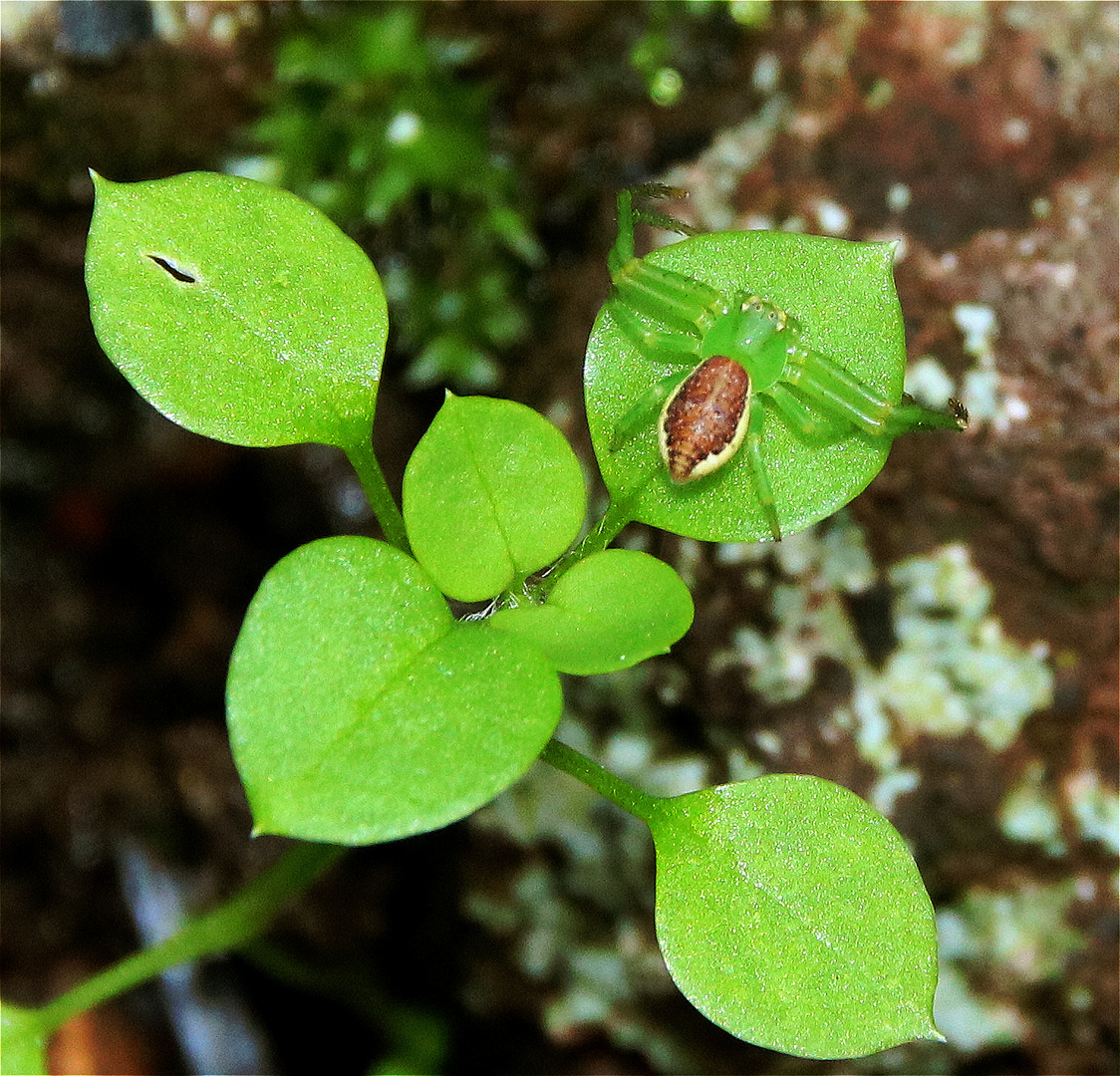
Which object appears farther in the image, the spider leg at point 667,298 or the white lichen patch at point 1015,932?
the white lichen patch at point 1015,932

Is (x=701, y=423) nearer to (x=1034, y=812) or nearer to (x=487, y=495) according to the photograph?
(x=487, y=495)

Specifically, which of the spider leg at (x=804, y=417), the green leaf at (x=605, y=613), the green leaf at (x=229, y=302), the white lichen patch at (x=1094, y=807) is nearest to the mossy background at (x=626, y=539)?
the white lichen patch at (x=1094, y=807)

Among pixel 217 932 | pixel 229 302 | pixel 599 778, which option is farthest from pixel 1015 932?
pixel 229 302

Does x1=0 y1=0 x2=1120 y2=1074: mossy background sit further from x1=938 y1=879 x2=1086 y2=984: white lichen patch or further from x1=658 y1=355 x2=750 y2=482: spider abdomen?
x1=658 y1=355 x2=750 y2=482: spider abdomen

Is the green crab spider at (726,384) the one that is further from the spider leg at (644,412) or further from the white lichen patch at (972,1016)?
the white lichen patch at (972,1016)

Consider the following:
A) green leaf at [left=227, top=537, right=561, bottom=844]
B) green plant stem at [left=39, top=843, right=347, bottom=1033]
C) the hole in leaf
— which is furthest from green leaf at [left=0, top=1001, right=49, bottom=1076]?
the hole in leaf

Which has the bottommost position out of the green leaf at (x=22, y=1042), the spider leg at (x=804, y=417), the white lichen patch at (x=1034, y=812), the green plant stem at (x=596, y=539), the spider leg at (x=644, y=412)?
the green leaf at (x=22, y=1042)
